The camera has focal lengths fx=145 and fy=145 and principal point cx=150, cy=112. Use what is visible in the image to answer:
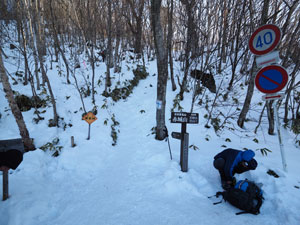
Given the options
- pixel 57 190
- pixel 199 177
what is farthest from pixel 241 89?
pixel 57 190

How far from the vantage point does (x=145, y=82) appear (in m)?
12.9

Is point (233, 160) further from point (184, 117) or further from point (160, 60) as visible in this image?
point (160, 60)

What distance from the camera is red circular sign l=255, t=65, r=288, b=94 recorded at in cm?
250

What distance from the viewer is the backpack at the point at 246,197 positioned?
2.42 metres

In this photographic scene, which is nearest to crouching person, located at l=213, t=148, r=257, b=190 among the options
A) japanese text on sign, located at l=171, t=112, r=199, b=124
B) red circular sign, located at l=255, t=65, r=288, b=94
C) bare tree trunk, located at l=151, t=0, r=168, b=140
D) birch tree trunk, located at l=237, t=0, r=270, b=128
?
japanese text on sign, located at l=171, t=112, r=199, b=124

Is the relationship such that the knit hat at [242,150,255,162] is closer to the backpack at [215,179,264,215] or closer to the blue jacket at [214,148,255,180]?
the blue jacket at [214,148,255,180]

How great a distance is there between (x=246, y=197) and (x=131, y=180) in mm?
2388

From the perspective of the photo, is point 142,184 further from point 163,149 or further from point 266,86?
point 266,86

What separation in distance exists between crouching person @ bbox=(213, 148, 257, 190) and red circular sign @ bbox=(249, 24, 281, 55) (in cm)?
198

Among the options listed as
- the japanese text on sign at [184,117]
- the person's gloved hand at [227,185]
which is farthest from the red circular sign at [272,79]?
the person's gloved hand at [227,185]

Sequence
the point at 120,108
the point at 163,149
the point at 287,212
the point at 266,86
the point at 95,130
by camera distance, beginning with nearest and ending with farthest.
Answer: the point at 287,212 → the point at 266,86 → the point at 163,149 → the point at 95,130 → the point at 120,108

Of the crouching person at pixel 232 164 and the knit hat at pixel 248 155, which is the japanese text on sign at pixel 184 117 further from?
the knit hat at pixel 248 155

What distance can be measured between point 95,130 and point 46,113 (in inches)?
103

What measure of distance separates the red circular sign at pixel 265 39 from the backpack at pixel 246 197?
8.24 ft
